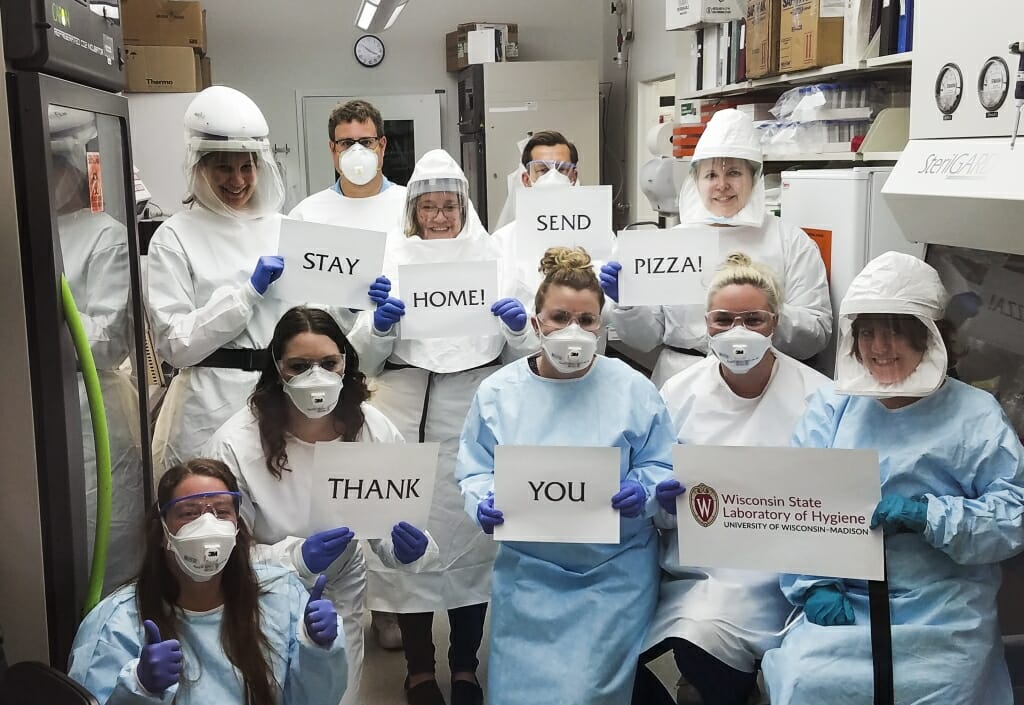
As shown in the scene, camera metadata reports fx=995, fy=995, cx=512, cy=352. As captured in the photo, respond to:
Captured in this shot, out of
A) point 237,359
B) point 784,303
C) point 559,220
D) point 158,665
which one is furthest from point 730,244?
point 158,665

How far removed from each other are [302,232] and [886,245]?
1675mm

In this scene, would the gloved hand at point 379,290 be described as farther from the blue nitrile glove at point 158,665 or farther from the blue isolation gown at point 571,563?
the blue nitrile glove at point 158,665

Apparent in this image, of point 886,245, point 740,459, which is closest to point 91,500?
point 740,459

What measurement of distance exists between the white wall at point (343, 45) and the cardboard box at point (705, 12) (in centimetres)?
295

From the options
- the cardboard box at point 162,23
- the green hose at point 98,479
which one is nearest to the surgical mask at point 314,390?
the green hose at point 98,479

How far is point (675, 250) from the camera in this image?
2.80 m

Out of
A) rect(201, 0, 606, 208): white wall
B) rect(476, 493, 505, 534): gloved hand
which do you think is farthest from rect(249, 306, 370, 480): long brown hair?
rect(201, 0, 606, 208): white wall

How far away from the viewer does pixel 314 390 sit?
235 cm

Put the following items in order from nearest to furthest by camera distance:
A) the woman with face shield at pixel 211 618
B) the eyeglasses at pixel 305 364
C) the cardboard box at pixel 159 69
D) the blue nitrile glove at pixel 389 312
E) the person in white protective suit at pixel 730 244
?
the woman with face shield at pixel 211 618 → the eyeglasses at pixel 305 364 → the blue nitrile glove at pixel 389 312 → the person in white protective suit at pixel 730 244 → the cardboard box at pixel 159 69

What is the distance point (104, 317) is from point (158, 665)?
3.03 ft

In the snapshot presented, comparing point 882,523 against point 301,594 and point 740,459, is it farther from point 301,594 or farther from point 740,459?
point 301,594

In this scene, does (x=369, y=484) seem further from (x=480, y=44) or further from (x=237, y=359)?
(x=480, y=44)

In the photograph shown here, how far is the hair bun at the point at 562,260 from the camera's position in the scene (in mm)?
2662

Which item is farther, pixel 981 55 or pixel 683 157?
pixel 683 157
